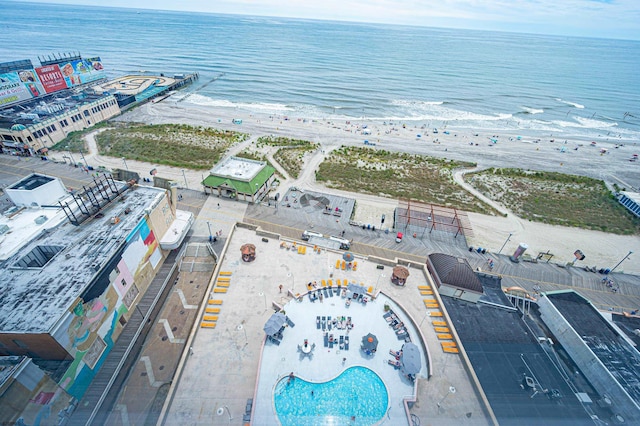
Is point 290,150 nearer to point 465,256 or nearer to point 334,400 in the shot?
point 465,256

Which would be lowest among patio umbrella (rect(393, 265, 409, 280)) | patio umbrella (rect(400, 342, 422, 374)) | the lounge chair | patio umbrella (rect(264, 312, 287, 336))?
the lounge chair

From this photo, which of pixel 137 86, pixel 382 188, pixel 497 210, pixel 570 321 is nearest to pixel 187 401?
pixel 570 321

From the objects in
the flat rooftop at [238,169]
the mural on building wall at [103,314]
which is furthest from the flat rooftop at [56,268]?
the flat rooftop at [238,169]

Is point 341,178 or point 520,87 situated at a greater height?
point 520,87

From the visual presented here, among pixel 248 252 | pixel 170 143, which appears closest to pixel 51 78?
pixel 170 143

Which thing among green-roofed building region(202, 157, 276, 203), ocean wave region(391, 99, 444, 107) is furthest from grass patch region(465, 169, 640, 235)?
ocean wave region(391, 99, 444, 107)

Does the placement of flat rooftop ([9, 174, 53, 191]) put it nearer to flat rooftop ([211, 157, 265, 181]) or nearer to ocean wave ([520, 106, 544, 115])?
flat rooftop ([211, 157, 265, 181])

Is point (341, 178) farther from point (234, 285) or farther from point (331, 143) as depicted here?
point (234, 285)
